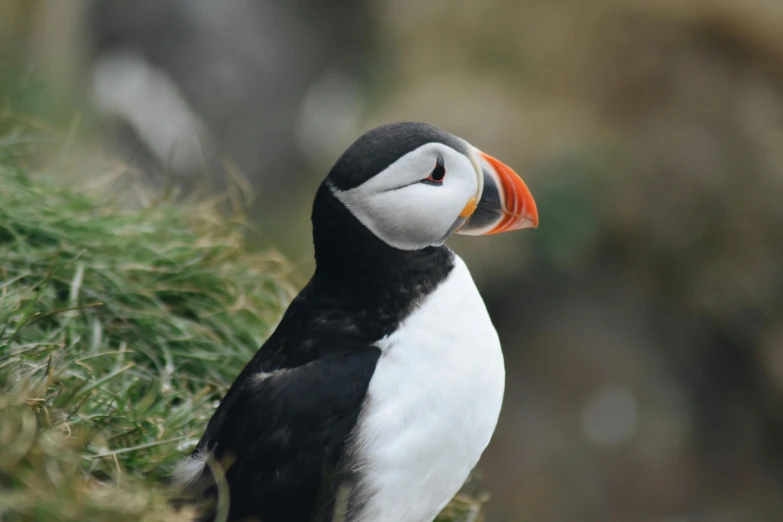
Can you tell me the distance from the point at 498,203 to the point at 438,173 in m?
0.20

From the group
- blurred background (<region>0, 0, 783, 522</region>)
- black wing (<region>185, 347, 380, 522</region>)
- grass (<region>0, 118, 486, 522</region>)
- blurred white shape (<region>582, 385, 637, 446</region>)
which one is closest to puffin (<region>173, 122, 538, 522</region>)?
black wing (<region>185, 347, 380, 522</region>)

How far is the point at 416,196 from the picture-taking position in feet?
7.52

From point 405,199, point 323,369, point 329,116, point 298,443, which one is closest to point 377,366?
point 323,369

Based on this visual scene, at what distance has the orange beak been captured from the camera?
2422 mm

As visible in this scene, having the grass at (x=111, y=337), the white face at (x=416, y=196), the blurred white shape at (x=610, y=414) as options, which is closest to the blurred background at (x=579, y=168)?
the blurred white shape at (x=610, y=414)

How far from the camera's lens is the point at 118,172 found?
4.05 m

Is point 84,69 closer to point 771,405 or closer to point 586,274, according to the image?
point 586,274

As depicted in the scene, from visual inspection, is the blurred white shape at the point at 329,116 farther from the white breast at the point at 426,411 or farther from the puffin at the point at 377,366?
the white breast at the point at 426,411

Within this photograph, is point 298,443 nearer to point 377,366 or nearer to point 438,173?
point 377,366

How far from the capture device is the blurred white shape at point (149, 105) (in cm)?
876

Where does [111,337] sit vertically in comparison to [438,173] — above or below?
below

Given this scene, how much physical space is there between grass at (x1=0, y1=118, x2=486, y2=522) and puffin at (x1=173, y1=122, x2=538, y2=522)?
0.87ft

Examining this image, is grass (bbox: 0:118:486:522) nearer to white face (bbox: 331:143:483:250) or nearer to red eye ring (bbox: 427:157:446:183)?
white face (bbox: 331:143:483:250)

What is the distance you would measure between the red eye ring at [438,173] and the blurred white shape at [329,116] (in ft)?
24.6
